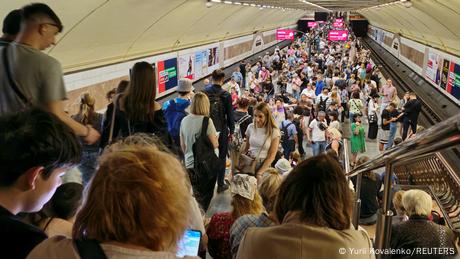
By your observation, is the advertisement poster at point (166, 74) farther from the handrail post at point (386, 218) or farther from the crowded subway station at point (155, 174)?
the handrail post at point (386, 218)

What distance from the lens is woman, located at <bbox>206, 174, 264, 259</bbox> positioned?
10.1 feet

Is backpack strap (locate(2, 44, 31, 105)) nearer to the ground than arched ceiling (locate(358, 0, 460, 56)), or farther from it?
farther from it

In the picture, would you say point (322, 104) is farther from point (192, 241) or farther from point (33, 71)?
point (33, 71)

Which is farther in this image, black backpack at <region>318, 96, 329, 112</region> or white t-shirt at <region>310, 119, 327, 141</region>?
black backpack at <region>318, 96, 329, 112</region>

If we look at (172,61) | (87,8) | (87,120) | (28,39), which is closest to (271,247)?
(28,39)

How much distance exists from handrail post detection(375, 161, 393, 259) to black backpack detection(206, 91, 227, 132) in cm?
340

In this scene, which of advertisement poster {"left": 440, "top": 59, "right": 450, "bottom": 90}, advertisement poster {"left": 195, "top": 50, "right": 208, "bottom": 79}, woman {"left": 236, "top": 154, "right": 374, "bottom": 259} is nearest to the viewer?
woman {"left": 236, "top": 154, "right": 374, "bottom": 259}

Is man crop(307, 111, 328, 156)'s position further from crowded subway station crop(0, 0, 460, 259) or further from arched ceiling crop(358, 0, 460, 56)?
arched ceiling crop(358, 0, 460, 56)

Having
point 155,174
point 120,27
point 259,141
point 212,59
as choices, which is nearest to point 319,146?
point 259,141

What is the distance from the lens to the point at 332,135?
8055mm

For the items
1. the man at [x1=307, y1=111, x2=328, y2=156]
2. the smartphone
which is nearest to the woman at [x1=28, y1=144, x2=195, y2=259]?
the smartphone

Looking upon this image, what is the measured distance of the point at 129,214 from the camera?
1.24 m

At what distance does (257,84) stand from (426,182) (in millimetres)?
7273

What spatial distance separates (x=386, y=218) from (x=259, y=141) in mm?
3070
